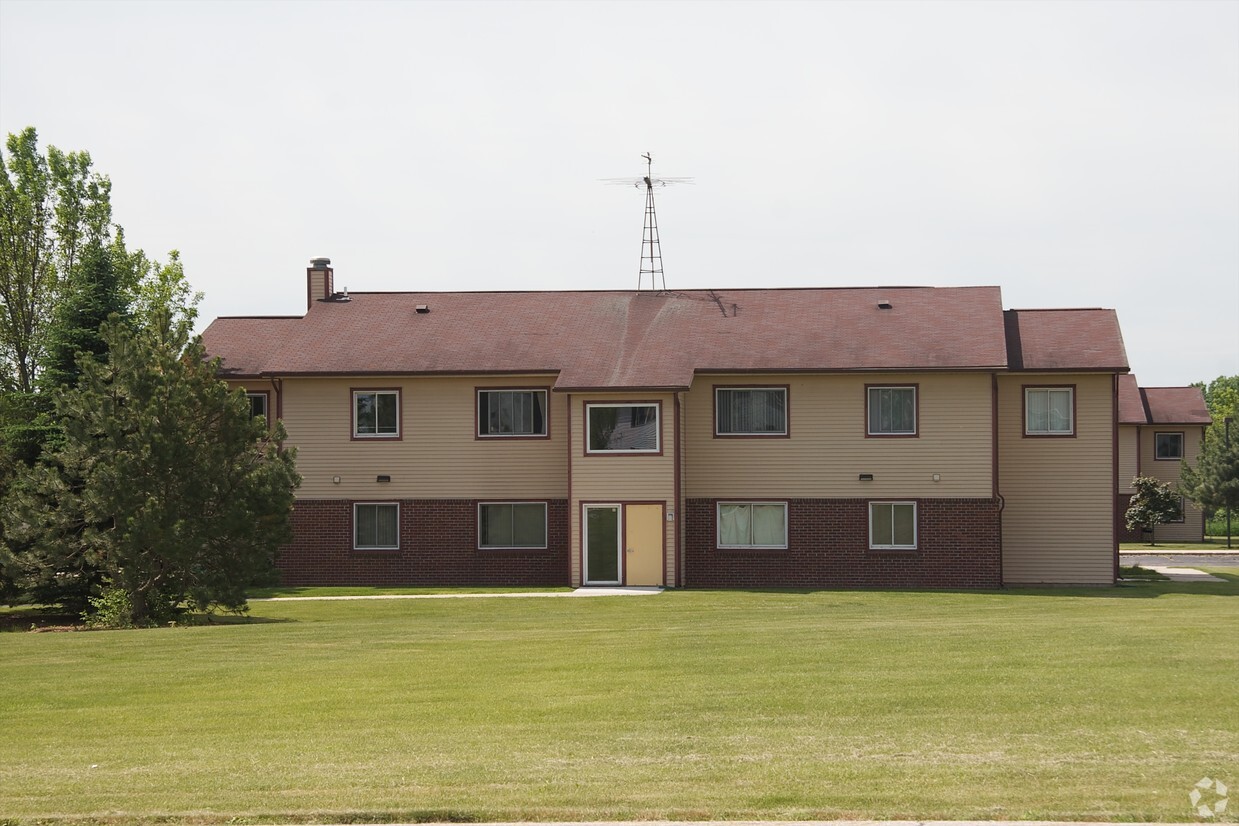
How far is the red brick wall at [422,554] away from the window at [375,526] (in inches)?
6.6

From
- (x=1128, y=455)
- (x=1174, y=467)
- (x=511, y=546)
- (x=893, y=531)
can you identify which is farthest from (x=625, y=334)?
(x=1174, y=467)

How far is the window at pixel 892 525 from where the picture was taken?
33.4 metres

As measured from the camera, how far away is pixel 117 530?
2480cm

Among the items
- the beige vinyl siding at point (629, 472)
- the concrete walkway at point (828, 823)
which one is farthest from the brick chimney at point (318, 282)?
the concrete walkway at point (828, 823)

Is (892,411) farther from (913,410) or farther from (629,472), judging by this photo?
(629,472)

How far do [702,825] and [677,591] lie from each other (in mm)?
22585

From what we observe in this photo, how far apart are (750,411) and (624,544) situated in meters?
4.50

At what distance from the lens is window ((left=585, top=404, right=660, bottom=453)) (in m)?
32.7

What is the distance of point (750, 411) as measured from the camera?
3400cm

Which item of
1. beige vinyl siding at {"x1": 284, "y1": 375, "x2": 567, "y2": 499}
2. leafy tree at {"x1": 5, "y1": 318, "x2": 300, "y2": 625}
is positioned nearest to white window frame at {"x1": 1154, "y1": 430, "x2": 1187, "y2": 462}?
beige vinyl siding at {"x1": 284, "y1": 375, "x2": 567, "y2": 499}

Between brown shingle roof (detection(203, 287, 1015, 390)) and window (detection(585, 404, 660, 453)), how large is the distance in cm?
71

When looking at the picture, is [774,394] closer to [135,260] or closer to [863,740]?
[863,740]

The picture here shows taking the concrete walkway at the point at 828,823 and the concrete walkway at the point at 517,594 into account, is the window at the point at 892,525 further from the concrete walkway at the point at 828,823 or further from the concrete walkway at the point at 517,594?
the concrete walkway at the point at 828,823

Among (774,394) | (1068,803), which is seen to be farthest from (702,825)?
(774,394)
